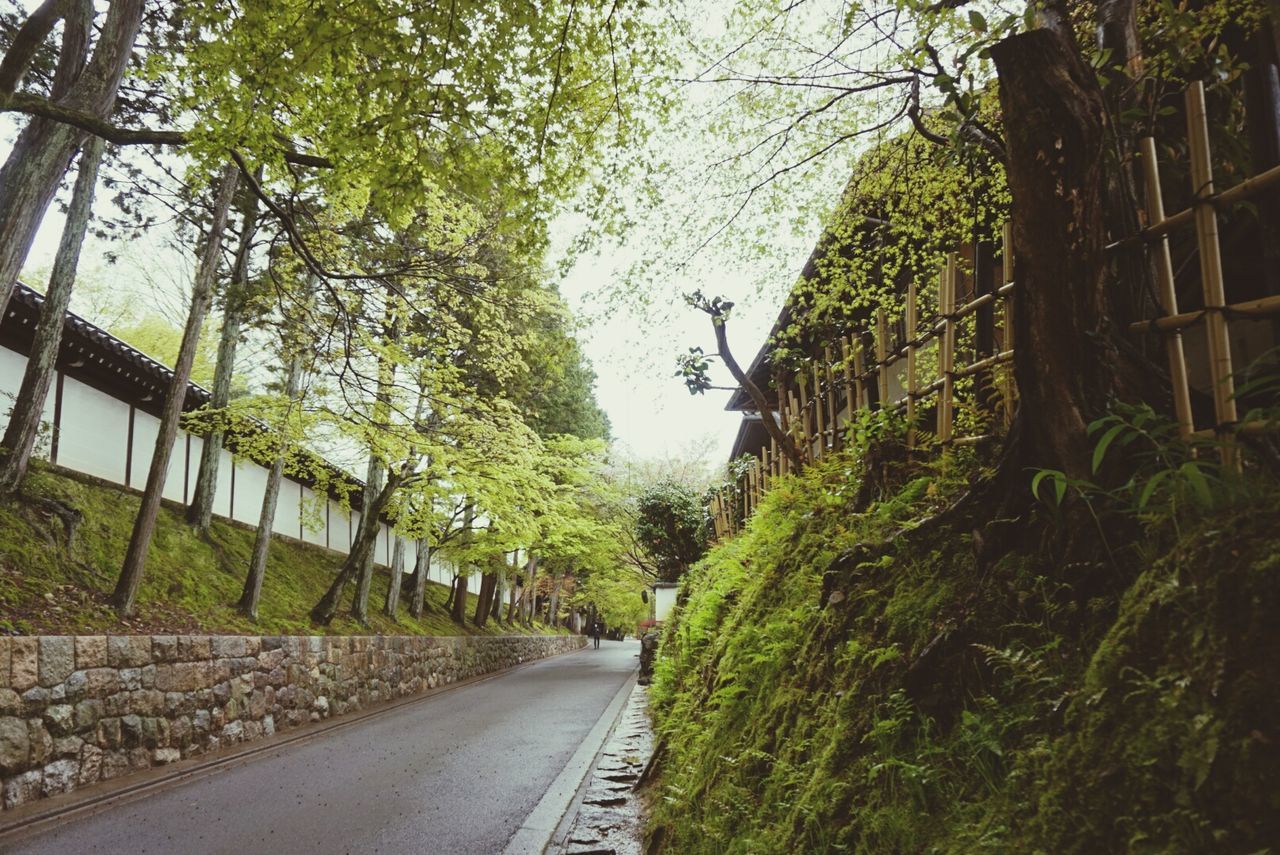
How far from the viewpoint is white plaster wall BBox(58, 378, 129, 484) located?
12.4m

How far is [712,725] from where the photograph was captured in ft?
16.5

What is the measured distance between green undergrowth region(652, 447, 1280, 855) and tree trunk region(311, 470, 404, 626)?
12.6 metres

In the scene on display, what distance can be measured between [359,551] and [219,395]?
15.1 feet

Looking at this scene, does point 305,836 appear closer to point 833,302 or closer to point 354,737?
point 354,737

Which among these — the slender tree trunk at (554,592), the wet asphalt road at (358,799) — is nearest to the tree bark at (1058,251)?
the wet asphalt road at (358,799)

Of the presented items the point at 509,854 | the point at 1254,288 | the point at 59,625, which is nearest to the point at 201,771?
the point at 59,625

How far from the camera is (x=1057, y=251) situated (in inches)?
118

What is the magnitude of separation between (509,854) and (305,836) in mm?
1832

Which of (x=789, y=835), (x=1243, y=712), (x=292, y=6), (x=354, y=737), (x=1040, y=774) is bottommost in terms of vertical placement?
(x=354, y=737)

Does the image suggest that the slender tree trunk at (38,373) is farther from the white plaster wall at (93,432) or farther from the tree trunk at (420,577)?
the tree trunk at (420,577)

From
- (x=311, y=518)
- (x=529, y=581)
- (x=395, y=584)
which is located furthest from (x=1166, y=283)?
(x=529, y=581)

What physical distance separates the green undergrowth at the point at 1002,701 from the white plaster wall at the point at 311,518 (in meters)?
17.1

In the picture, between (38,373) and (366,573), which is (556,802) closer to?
(38,373)

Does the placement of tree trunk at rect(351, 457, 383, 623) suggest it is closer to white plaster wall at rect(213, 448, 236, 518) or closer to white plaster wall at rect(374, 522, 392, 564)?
white plaster wall at rect(213, 448, 236, 518)
